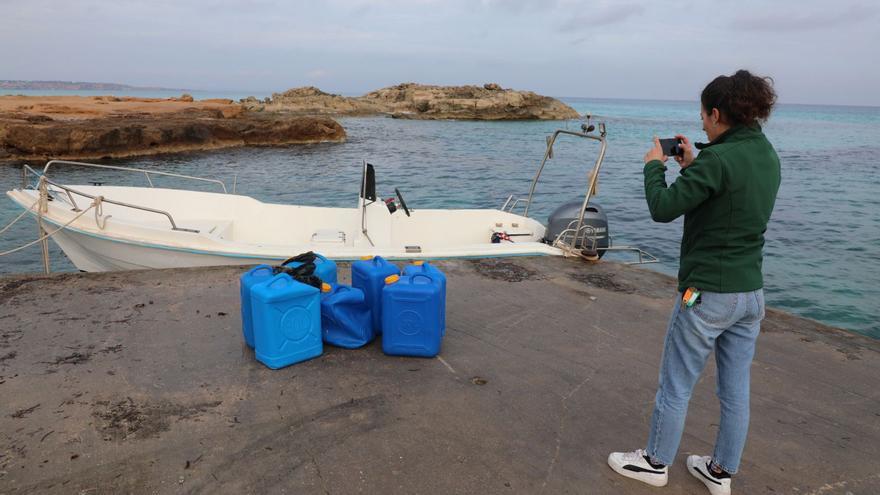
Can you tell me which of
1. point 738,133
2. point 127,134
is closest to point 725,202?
point 738,133

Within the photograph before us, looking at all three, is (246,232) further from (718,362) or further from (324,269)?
(718,362)

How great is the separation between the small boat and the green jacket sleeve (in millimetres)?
4126

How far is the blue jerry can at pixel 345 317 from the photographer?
13.6 feet

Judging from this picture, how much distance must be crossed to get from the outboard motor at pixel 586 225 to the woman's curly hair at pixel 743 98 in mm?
5033

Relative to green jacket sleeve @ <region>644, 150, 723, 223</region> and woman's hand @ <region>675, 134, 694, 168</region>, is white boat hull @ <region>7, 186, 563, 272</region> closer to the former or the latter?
woman's hand @ <region>675, 134, 694, 168</region>

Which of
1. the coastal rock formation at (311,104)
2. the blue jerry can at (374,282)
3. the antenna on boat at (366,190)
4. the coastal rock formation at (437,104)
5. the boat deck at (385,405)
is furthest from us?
the coastal rock formation at (437,104)

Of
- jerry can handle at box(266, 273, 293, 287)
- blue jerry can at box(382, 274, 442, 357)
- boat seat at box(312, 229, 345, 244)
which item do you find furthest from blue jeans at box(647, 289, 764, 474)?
boat seat at box(312, 229, 345, 244)

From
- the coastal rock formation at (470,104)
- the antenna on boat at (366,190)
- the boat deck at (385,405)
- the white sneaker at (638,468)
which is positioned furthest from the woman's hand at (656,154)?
the coastal rock formation at (470,104)

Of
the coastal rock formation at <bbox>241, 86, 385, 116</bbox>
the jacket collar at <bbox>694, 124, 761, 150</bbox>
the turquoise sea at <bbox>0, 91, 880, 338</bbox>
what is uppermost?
the coastal rock formation at <bbox>241, 86, 385, 116</bbox>

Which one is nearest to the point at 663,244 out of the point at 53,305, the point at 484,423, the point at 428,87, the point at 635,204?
the point at 635,204

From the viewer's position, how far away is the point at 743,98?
7.53ft

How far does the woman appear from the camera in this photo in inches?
91.0

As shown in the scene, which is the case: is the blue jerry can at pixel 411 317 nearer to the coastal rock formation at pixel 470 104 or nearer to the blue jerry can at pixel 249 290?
the blue jerry can at pixel 249 290

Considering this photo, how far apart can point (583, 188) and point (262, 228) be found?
15024 millimetres
